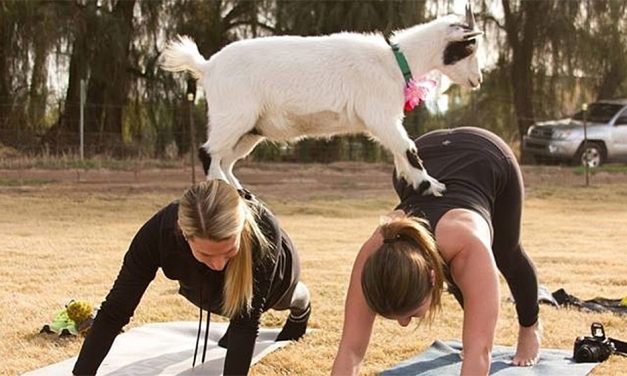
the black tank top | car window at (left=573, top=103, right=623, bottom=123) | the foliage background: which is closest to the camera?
the black tank top

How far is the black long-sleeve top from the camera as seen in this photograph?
259 cm

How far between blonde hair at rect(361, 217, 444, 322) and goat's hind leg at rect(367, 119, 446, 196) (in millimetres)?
459

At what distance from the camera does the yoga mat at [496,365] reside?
10.5 feet

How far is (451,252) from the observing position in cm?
238

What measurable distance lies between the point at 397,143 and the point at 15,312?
2.30 m

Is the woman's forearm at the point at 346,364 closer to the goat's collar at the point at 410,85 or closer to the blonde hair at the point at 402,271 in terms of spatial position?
the blonde hair at the point at 402,271

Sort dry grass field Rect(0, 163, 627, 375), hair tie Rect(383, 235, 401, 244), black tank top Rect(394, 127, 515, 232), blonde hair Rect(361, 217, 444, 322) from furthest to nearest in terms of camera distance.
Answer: dry grass field Rect(0, 163, 627, 375) → black tank top Rect(394, 127, 515, 232) → hair tie Rect(383, 235, 401, 244) → blonde hair Rect(361, 217, 444, 322)

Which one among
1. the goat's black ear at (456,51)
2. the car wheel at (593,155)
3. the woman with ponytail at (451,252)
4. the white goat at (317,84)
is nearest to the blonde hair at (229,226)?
the woman with ponytail at (451,252)

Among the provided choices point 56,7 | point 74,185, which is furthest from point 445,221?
point 56,7

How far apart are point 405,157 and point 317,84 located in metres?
0.45

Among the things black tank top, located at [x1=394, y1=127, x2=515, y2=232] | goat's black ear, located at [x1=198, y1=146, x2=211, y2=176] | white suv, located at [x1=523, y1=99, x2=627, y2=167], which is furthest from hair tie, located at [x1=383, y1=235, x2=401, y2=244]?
white suv, located at [x1=523, y1=99, x2=627, y2=167]

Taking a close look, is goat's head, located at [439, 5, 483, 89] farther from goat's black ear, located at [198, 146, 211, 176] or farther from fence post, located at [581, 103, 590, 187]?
fence post, located at [581, 103, 590, 187]

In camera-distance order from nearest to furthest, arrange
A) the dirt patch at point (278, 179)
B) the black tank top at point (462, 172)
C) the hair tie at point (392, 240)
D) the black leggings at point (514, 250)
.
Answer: the hair tie at point (392, 240) < the black tank top at point (462, 172) < the black leggings at point (514, 250) < the dirt patch at point (278, 179)

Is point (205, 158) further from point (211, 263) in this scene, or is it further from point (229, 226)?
point (229, 226)
